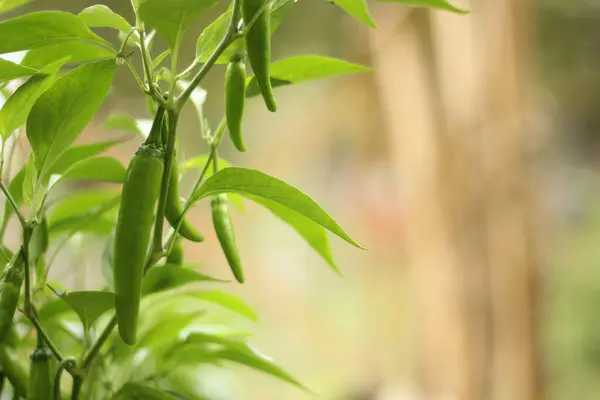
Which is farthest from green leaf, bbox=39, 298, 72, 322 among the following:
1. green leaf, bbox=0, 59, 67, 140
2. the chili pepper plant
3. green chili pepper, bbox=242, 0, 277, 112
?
green chili pepper, bbox=242, 0, 277, 112

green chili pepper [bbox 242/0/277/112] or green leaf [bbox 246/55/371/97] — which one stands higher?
green chili pepper [bbox 242/0/277/112]

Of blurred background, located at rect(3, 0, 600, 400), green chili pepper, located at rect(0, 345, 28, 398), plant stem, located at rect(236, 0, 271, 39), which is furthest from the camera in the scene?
blurred background, located at rect(3, 0, 600, 400)

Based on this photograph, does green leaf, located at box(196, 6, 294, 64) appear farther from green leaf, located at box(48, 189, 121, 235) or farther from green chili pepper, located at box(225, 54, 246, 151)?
green leaf, located at box(48, 189, 121, 235)

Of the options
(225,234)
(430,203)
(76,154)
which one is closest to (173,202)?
(225,234)

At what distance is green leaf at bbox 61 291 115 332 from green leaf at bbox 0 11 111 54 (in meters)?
0.14

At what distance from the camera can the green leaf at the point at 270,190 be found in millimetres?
307

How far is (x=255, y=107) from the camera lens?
204 centimetres

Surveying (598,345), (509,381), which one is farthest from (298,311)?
(509,381)

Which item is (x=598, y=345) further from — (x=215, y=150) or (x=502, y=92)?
(x=215, y=150)

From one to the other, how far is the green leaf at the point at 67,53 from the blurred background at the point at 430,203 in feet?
0.74

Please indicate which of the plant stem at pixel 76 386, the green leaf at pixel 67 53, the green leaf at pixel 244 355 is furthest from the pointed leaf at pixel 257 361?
the green leaf at pixel 67 53

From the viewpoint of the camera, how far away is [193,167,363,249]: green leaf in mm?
307

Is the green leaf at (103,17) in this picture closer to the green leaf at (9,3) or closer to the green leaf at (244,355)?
the green leaf at (9,3)

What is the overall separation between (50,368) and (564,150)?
1.71 m
